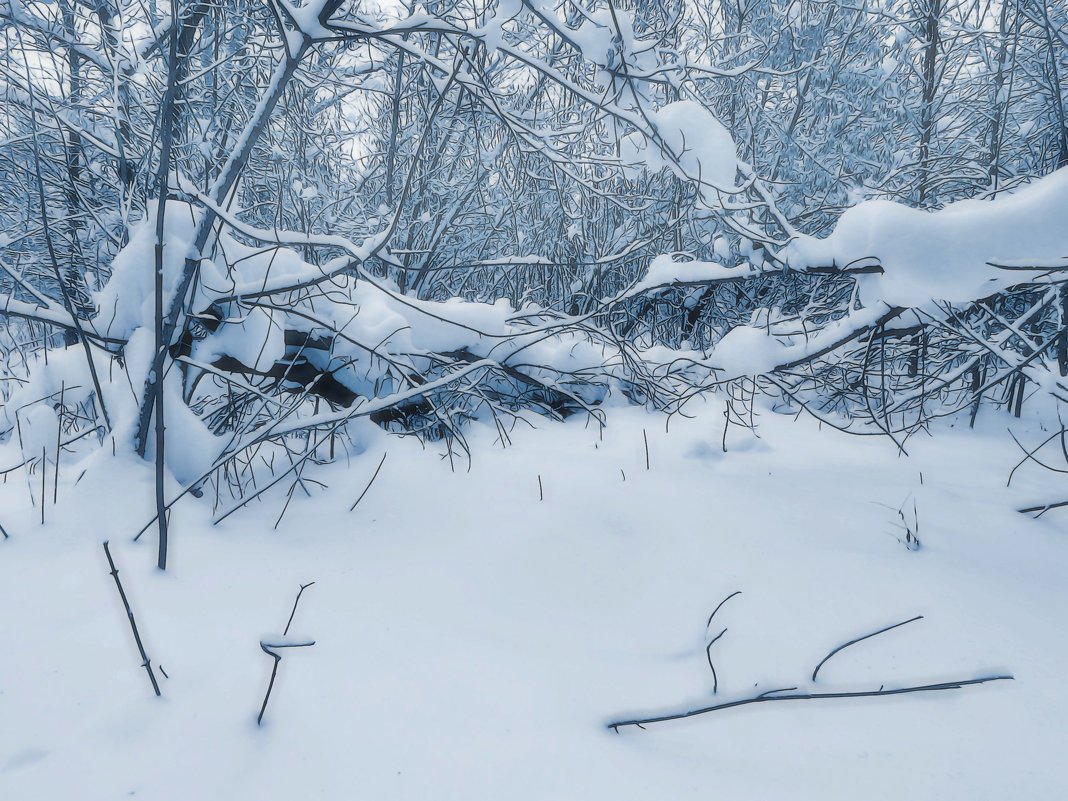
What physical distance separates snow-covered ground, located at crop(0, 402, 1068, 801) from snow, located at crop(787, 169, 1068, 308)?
26.7 inches

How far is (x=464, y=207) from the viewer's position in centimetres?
442

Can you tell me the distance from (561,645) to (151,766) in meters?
0.71

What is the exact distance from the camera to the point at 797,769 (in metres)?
0.95

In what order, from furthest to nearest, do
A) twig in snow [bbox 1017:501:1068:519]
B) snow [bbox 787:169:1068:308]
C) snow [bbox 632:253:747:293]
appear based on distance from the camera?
snow [bbox 632:253:747:293]
twig in snow [bbox 1017:501:1068:519]
snow [bbox 787:169:1068:308]

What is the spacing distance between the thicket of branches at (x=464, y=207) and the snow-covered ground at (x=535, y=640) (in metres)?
0.36

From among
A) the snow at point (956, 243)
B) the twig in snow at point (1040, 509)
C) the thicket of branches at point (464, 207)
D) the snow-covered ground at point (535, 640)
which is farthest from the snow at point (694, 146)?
the twig in snow at point (1040, 509)

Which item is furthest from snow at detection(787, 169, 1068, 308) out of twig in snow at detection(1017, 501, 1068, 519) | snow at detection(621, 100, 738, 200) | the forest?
twig in snow at detection(1017, 501, 1068, 519)

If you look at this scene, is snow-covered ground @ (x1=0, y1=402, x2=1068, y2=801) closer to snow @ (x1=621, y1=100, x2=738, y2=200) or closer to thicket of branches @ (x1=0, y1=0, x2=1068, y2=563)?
thicket of branches @ (x1=0, y1=0, x2=1068, y2=563)

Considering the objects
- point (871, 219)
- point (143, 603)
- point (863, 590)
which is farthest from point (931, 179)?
point (143, 603)

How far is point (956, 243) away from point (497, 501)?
153 centimetres

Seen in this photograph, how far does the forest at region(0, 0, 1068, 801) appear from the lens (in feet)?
3.22

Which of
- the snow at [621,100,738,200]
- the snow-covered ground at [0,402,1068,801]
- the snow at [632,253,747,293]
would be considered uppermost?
the snow at [621,100,738,200]

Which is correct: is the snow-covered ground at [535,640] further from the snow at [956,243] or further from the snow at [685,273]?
the snow at [685,273]

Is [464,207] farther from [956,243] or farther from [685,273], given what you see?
[956,243]
